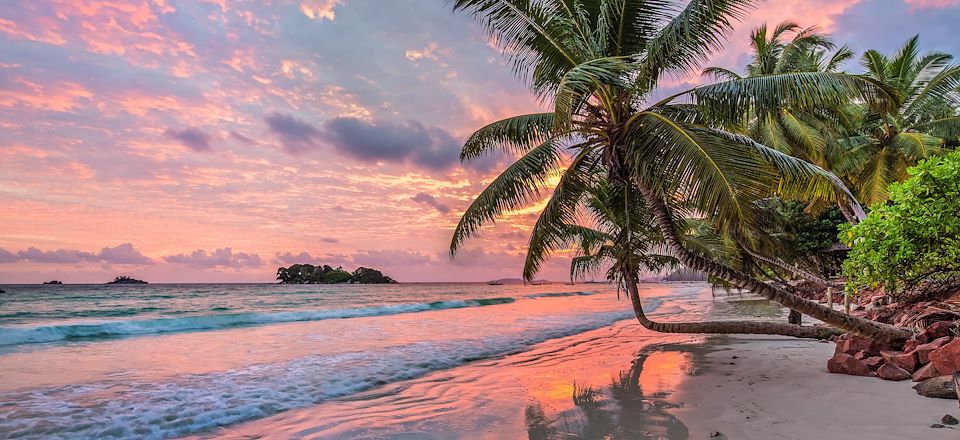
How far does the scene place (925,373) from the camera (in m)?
5.52

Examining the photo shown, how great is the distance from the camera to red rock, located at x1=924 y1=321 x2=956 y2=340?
6.60m

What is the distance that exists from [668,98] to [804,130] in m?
11.7

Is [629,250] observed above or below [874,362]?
above

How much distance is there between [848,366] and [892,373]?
0.67 metres

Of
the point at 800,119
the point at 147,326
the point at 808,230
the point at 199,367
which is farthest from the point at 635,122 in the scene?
the point at 808,230

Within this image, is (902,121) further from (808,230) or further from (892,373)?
(892,373)

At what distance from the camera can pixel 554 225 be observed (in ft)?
30.0

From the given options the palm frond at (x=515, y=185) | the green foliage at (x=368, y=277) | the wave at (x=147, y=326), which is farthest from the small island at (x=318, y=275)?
the palm frond at (x=515, y=185)

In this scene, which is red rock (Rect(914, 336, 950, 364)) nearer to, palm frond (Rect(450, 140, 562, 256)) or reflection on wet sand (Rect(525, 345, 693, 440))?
reflection on wet sand (Rect(525, 345, 693, 440))

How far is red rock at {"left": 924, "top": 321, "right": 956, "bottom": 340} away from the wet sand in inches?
57.2

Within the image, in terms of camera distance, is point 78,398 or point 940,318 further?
point 940,318

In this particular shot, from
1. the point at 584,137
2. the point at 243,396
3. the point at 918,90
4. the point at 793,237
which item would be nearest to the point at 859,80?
the point at 584,137

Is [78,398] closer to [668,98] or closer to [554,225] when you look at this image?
[554,225]

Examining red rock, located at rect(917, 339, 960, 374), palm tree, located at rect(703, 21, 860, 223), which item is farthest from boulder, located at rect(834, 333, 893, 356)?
palm tree, located at rect(703, 21, 860, 223)
